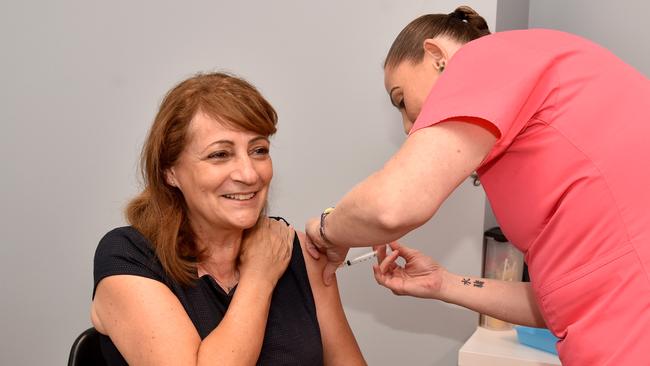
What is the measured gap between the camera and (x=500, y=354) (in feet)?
6.16

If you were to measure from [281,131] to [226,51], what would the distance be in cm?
34

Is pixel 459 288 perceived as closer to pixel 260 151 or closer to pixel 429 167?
pixel 260 151

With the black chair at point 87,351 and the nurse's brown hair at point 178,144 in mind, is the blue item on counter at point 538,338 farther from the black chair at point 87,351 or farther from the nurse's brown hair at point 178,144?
the black chair at point 87,351

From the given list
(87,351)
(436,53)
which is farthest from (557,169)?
(87,351)

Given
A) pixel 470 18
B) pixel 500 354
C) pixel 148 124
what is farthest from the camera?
pixel 148 124

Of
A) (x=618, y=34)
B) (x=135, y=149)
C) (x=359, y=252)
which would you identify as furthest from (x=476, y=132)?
(x=135, y=149)

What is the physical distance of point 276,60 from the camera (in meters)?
2.39

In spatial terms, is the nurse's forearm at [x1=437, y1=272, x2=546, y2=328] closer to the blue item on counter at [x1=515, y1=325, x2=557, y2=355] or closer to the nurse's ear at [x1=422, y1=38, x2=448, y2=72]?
the blue item on counter at [x1=515, y1=325, x2=557, y2=355]

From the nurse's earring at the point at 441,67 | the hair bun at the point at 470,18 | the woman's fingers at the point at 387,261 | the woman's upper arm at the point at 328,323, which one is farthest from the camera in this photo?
the woman's upper arm at the point at 328,323

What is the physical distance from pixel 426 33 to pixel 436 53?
0.07m

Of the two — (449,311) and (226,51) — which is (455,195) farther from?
(226,51)

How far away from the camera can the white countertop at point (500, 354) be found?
185 cm

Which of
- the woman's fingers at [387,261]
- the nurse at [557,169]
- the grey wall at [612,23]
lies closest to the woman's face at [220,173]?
the woman's fingers at [387,261]

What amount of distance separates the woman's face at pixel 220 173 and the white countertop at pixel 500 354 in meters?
0.68
